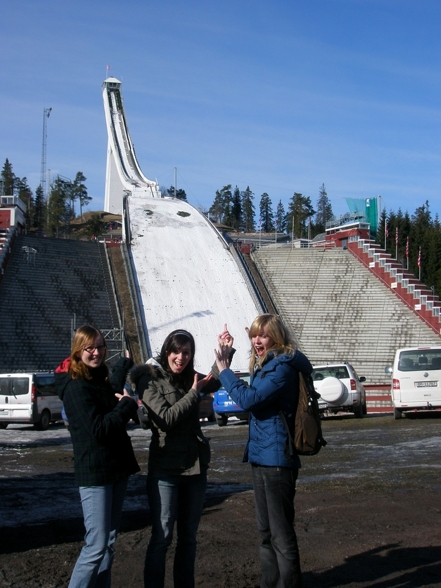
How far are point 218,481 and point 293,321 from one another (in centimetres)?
3085

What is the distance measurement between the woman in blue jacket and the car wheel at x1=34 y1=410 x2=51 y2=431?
1825 cm

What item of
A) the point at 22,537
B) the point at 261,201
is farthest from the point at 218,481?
the point at 261,201

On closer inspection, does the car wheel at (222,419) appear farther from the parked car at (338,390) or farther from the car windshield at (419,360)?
the car windshield at (419,360)

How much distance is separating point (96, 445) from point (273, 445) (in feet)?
3.91

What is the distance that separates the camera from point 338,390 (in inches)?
817

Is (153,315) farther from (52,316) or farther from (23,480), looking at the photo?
(23,480)

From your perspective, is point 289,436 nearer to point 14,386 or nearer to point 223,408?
point 223,408

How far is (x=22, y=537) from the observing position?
7.14 meters

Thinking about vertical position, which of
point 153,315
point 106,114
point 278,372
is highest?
point 106,114

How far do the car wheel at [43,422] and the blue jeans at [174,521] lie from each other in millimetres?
18189

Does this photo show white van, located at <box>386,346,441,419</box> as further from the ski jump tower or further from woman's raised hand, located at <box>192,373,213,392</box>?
the ski jump tower

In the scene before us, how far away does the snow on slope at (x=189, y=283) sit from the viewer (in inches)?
1500

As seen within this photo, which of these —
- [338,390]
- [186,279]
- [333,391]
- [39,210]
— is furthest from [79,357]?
[39,210]

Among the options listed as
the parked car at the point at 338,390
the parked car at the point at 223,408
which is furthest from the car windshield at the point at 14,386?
the parked car at the point at 338,390
